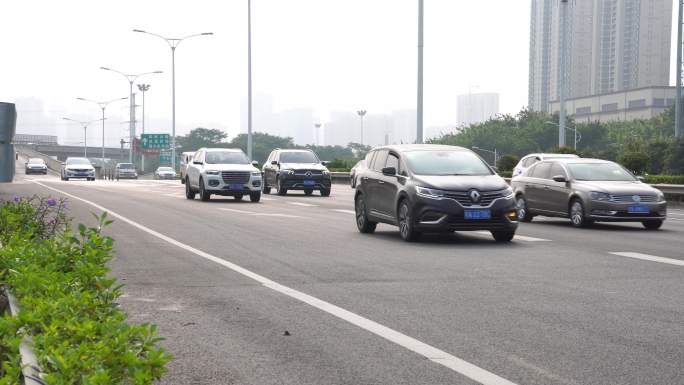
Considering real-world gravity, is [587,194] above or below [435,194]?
below

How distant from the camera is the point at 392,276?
1042 centimetres

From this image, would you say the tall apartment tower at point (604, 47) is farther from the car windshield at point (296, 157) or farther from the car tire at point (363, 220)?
the car tire at point (363, 220)

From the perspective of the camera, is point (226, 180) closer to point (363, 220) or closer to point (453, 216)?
point (363, 220)

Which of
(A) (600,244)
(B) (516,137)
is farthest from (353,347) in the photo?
(B) (516,137)

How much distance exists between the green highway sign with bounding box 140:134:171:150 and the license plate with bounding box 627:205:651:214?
309 feet

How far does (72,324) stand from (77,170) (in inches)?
2358

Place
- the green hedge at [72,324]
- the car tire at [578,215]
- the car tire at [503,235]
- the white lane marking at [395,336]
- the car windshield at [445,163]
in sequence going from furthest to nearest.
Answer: the car tire at [578,215], the car windshield at [445,163], the car tire at [503,235], the white lane marking at [395,336], the green hedge at [72,324]

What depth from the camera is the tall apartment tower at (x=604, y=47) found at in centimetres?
16325

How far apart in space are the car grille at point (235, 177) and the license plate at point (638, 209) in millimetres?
14263

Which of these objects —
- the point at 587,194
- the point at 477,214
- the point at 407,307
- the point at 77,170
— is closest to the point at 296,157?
the point at 587,194

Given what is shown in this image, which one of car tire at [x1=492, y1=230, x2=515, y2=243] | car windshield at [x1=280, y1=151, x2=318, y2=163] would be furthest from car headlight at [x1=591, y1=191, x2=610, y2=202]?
car windshield at [x1=280, y1=151, x2=318, y2=163]

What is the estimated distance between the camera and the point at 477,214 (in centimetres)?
1473

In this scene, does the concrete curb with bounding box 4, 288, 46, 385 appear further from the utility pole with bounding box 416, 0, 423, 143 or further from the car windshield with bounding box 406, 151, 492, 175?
the utility pole with bounding box 416, 0, 423, 143

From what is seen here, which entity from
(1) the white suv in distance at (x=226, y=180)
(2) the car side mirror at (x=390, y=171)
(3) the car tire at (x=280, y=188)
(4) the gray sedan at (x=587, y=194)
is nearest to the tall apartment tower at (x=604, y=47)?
(3) the car tire at (x=280, y=188)
